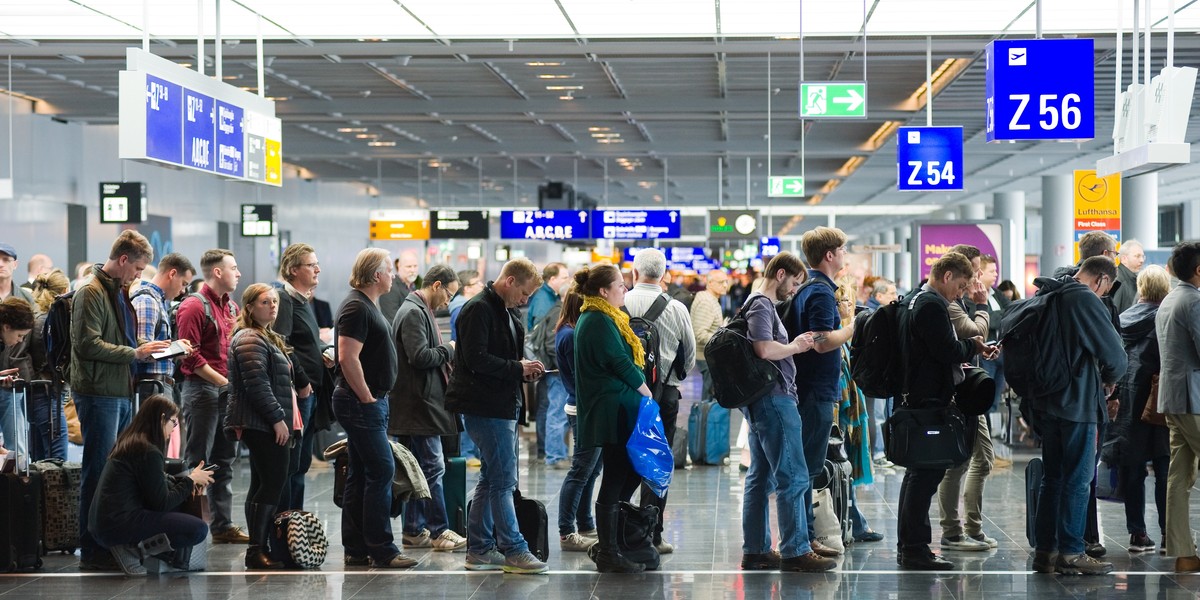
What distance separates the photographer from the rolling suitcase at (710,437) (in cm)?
1077

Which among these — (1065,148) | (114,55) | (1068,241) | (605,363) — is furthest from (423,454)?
(1068,241)

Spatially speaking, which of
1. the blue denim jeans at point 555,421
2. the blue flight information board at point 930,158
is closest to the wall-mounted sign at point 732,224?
the blue flight information board at point 930,158

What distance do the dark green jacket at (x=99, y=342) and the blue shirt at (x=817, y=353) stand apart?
349 cm

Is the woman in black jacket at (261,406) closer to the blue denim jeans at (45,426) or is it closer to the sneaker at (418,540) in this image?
the sneaker at (418,540)

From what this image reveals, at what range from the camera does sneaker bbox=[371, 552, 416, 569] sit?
21.5 feet

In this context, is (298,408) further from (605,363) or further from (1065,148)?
(1065,148)

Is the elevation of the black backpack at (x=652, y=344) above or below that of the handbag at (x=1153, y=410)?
above

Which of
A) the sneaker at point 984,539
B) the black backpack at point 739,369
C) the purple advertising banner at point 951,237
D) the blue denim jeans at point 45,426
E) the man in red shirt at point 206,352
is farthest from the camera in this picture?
the purple advertising banner at point 951,237

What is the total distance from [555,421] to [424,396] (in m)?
4.02

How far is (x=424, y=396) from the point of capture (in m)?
7.00

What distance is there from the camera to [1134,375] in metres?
6.82

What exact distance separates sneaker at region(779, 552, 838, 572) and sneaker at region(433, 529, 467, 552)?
188 centimetres

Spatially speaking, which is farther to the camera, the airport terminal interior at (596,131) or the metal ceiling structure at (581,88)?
the metal ceiling structure at (581,88)

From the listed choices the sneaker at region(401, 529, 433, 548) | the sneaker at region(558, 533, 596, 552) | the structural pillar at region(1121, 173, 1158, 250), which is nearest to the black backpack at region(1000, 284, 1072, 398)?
the sneaker at region(558, 533, 596, 552)
